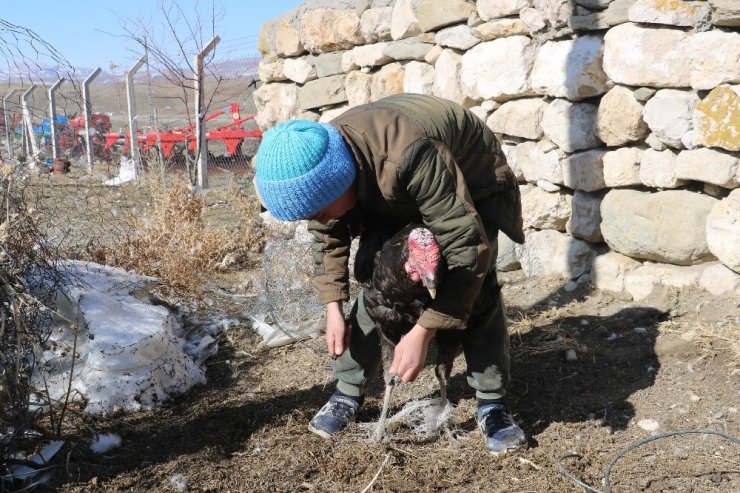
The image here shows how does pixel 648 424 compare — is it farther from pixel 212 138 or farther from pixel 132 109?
pixel 132 109

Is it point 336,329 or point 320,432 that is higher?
point 336,329

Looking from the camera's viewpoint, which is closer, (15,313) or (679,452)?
(15,313)

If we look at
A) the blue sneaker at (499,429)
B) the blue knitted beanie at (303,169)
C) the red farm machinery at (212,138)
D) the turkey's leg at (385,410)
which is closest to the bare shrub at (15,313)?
the blue knitted beanie at (303,169)

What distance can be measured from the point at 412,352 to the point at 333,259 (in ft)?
1.96

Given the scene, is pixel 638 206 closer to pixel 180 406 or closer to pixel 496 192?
pixel 496 192

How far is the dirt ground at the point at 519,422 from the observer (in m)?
2.69

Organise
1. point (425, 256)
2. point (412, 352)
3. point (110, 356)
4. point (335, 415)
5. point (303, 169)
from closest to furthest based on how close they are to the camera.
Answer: point (303, 169), point (425, 256), point (412, 352), point (335, 415), point (110, 356)

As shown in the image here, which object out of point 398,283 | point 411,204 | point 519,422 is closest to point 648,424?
point 519,422

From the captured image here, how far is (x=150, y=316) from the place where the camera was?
3871mm

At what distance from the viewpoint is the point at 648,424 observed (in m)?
2.98

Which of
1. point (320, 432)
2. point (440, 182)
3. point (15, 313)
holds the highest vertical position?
point (440, 182)

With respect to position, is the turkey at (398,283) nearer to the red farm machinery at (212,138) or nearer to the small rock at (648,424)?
the small rock at (648,424)

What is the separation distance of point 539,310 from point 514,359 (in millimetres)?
675

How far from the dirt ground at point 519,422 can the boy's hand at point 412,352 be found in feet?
1.40
